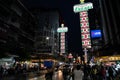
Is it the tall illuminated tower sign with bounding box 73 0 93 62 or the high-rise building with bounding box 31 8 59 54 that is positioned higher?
the high-rise building with bounding box 31 8 59 54

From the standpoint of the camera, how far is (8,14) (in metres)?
41.7

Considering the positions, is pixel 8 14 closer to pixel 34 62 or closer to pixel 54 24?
pixel 34 62

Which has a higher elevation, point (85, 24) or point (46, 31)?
point (46, 31)

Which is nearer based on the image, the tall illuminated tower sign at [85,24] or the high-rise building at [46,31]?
the tall illuminated tower sign at [85,24]

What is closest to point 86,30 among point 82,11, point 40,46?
point 82,11

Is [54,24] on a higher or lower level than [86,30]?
higher

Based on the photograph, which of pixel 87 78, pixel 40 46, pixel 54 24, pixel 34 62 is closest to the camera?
pixel 87 78

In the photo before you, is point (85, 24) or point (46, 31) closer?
point (85, 24)

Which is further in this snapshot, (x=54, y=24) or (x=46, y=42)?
(x=54, y=24)

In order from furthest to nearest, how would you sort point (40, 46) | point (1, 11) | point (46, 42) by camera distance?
point (46, 42)
point (40, 46)
point (1, 11)

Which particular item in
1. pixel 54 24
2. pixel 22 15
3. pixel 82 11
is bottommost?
pixel 82 11

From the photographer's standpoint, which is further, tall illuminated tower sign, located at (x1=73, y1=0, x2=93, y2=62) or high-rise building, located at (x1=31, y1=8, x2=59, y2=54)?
high-rise building, located at (x1=31, y1=8, x2=59, y2=54)

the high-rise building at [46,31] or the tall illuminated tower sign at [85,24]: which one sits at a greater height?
the high-rise building at [46,31]

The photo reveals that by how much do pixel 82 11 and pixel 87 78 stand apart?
64.9 ft
